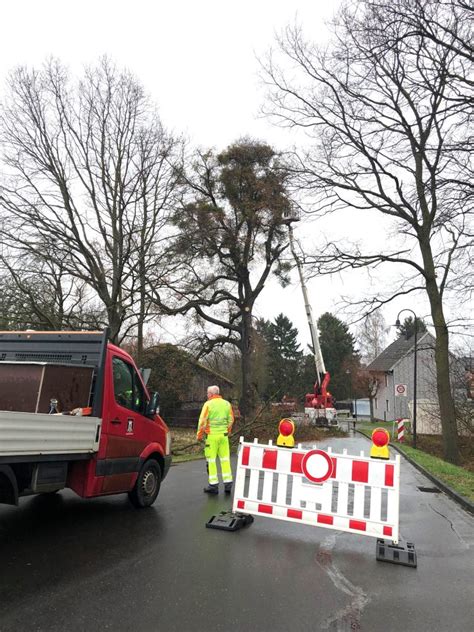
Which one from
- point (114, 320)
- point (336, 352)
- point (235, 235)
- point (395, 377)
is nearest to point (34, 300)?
point (114, 320)

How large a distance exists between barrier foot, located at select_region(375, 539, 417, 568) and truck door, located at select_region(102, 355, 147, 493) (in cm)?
343

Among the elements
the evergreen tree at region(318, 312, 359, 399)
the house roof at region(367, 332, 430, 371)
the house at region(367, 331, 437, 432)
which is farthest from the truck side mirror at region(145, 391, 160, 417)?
the evergreen tree at region(318, 312, 359, 399)

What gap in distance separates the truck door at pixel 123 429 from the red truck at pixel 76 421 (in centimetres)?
1

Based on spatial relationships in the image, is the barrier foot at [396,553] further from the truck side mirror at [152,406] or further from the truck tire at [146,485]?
the truck side mirror at [152,406]

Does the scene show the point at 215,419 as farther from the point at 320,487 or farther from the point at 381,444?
the point at 381,444

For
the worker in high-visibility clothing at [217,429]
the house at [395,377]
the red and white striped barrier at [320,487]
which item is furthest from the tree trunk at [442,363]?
the house at [395,377]

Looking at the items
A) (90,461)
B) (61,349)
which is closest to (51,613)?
(90,461)

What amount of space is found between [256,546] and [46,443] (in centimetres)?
266

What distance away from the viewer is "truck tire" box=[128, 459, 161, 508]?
24.0ft

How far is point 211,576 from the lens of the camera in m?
4.68

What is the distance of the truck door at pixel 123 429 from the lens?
6.53m

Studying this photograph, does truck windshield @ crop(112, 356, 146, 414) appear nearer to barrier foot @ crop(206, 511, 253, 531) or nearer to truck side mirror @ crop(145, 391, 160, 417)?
truck side mirror @ crop(145, 391, 160, 417)

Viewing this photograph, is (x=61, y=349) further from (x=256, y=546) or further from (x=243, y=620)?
(x=243, y=620)

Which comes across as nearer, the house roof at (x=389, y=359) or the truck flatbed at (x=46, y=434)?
the truck flatbed at (x=46, y=434)
